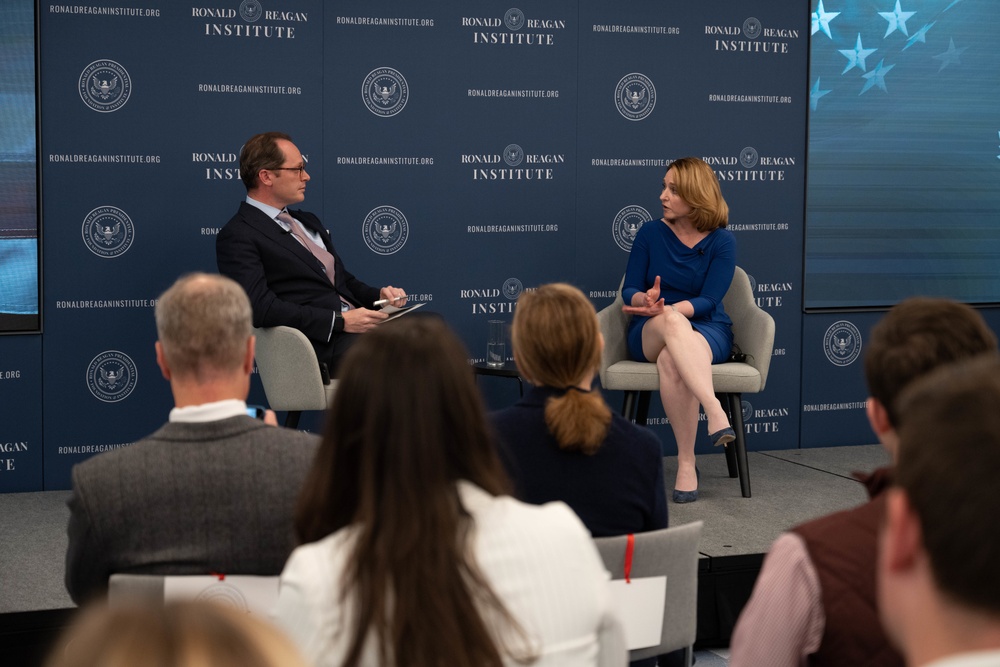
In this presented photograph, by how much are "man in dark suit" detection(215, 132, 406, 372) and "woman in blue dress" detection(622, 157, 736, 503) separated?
3.65ft

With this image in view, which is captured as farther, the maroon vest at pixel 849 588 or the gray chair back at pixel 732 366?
the gray chair back at pixel 732 366

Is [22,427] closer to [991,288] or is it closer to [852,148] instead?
Answer: [852,148]

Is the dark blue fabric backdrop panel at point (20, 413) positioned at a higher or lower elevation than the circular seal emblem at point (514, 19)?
lower

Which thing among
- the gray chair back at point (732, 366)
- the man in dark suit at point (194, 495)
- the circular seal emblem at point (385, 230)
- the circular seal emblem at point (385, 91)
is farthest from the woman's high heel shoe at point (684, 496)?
the man in dark suit at point (194, 495)

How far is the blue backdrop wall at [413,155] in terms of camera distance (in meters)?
4.80

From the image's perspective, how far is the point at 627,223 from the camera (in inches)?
221

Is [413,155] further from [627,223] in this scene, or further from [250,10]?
[627,223]

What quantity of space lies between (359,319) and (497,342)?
76 centimetres

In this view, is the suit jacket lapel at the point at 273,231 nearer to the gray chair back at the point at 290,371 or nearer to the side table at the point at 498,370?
the gray chair back at the point at 290,371

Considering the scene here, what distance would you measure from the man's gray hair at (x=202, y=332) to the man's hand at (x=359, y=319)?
2.48 m

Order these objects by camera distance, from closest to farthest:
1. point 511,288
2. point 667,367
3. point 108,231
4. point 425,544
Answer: point 425,544 < point 667,367 < point 108,231 < point 511,288

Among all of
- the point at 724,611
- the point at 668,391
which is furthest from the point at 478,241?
the point at 724,611

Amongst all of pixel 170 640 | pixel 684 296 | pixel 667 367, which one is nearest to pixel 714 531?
pixel 667 367

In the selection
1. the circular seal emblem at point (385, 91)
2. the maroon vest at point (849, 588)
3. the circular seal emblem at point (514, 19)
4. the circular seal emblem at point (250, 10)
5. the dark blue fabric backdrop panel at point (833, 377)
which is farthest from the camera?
the dark blue fabric backdrop panel at point (833, 377)
